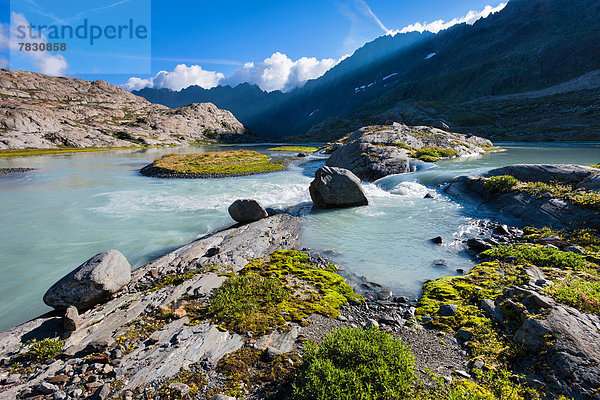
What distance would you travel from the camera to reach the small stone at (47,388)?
530 cm

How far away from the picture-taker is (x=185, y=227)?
1902 centimetres

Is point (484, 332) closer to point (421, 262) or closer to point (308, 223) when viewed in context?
point (421, 262)

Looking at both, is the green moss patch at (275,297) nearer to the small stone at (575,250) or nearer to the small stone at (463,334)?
the small stone at (463,334)

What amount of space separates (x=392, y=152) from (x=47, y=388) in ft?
131

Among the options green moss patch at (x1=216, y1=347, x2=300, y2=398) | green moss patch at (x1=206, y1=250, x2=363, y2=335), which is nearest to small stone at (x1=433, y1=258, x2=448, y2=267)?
green moss patch at (x1=206, y1=250, x2=363, y2=335)

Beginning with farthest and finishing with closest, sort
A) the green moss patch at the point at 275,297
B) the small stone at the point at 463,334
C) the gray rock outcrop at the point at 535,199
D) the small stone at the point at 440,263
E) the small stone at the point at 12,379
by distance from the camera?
the gray rock outcrop at the point at 535,199, the small stone at the point at 440,263, the green moss patch at the point at 275,297, the small stone at the point at 463,334, the small stone at the point at 12,379

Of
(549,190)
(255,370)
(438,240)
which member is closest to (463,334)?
(255,370)

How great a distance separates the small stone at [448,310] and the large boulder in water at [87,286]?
11371 millimetres

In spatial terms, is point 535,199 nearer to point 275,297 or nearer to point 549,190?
point 549,190

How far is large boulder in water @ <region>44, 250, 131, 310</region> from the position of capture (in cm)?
862

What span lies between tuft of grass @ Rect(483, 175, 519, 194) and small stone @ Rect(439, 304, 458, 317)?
15.4 metres

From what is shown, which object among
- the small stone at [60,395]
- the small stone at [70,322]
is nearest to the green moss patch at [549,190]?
the small stone at [60,395]

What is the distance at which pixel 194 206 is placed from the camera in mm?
24578

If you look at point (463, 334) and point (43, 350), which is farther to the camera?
point (463, 334)
